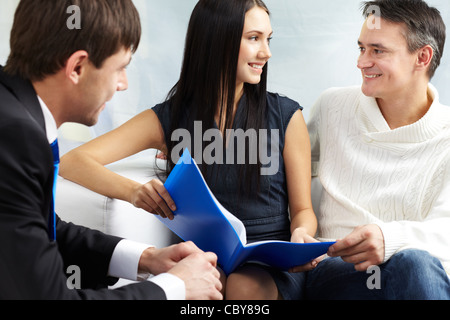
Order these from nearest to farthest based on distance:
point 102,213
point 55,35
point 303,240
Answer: point 55,35 → point 303,240 → point 102,213

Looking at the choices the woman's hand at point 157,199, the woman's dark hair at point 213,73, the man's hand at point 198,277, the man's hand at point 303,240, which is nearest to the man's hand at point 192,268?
the man's hand at point 198,277

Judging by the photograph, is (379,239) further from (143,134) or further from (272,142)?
(143,134)

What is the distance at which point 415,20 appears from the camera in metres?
1.76

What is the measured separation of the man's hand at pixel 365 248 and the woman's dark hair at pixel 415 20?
2.18 ft

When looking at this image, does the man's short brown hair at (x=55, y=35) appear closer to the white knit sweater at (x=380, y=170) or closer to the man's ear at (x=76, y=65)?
the man's ear at (x=76, y=65)

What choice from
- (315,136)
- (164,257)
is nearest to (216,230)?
(164,257)

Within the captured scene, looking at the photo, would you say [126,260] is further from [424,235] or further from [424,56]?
[424,56]

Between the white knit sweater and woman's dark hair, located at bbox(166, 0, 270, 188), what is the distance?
0.25 metres

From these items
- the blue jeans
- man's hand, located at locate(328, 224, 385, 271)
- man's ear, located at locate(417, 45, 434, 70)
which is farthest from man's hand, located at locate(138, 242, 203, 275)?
man's ear, located at locate(417, 45, 434, 70)

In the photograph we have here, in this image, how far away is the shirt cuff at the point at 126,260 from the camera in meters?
1.36

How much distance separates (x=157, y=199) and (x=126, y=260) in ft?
0.58

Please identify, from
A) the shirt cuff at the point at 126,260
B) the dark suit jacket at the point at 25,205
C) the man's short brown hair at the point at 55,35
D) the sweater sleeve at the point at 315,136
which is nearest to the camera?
the dark suit jacket at the point at 25,205
